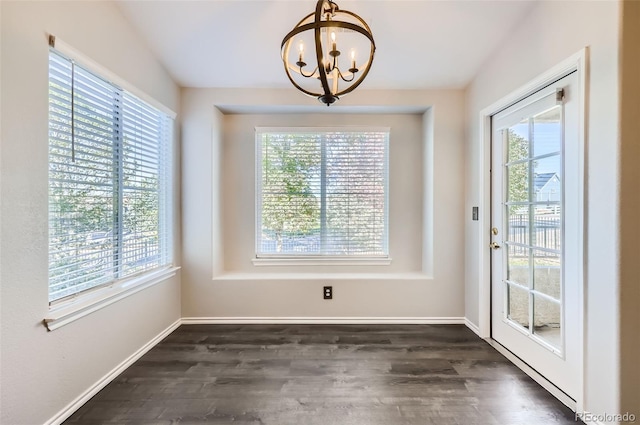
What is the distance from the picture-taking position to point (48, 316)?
151 cm

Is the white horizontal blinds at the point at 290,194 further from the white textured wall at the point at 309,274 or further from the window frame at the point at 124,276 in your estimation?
the window frame at the point at 124,276

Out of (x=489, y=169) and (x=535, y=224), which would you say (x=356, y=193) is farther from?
(x=535, y=224)

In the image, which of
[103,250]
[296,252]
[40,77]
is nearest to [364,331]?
[296,252]

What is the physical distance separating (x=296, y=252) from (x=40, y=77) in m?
2.36

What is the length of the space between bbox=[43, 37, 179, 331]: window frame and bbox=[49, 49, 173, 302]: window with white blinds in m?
0.02

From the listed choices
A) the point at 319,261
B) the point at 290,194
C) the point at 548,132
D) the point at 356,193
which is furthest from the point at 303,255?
the point at 548,132

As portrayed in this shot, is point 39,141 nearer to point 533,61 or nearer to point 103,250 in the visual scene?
point 103,250

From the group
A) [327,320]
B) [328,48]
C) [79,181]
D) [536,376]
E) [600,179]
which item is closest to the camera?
[328,48]

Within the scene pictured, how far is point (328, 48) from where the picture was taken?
53.1 inches

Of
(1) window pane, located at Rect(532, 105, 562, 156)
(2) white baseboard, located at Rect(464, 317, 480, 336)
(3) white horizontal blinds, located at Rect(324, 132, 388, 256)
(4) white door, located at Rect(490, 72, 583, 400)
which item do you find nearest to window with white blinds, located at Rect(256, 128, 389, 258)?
(3) white horizontal blinds, located at Rect(324, 132, 388, 256)

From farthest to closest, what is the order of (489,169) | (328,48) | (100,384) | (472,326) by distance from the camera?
(472,326) → (489,169) → (100,384) → (328,48)

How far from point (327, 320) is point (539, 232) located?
6.45ft

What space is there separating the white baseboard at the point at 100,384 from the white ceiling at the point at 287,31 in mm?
2401

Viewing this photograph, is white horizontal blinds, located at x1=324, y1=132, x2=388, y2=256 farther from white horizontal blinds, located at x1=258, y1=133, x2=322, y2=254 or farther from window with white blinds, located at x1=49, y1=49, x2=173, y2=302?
window with white blinds, located at x1=49, y1=49, x2=173, y2=302
